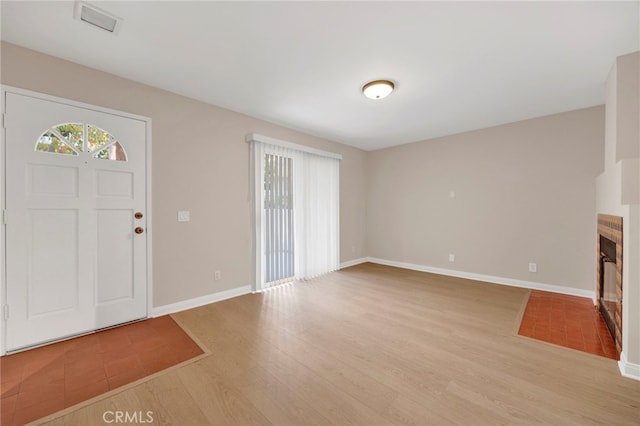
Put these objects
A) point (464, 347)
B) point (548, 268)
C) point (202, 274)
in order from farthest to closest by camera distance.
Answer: point (548, 268) → point (202, 274) → point (464, 347)

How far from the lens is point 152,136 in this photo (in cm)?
282

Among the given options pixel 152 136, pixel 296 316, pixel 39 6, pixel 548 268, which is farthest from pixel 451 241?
pixel 39 6

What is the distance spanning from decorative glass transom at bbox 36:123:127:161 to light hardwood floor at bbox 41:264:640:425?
1.92 meters

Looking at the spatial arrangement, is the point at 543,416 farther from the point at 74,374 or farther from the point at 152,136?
the point at 152,136

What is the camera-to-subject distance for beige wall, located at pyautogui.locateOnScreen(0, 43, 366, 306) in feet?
7.73

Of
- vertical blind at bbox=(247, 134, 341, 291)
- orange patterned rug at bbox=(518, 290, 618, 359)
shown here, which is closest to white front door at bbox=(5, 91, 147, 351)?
vertical blind at bbox=(247, 134, 341, 291)

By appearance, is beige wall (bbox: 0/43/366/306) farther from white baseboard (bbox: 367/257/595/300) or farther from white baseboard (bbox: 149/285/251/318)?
white baseboard (bbox: 367/257/595/300)

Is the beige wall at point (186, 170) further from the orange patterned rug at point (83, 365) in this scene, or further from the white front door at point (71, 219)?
the orange patterned rug at point (83, 365)

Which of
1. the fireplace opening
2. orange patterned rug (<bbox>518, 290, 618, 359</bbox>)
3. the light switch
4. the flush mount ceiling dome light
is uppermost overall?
the flush mount ceiling dome light

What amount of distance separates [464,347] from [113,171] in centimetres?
378

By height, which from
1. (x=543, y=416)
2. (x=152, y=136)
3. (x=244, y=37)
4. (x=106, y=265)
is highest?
(x=244, y=37)

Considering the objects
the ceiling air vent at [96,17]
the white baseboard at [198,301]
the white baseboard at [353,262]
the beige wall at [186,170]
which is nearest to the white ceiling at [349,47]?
the ceiling air vent at [96,17]

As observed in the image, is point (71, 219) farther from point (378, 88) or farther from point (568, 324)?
point (568, 324)

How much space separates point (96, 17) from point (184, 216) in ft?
6.28
